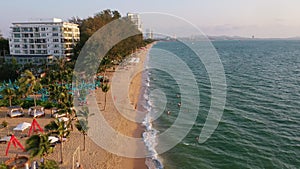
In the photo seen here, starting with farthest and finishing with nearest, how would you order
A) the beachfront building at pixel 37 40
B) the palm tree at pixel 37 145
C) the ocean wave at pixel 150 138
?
the beachfront building at pixel 37 40, the ocean wave at pixel 150 138, the palm tree at pixel 37 145

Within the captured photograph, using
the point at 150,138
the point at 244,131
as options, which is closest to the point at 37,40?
the point at 150,138

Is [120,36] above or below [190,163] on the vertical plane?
above

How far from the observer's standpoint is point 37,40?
63.4 meters

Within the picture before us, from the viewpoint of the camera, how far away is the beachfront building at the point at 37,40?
205 feet

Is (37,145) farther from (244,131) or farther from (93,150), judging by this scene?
(244,131)

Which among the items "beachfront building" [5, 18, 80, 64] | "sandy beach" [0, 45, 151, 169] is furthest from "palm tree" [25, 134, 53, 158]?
"beachfront building" [5, 18, 80, 64]

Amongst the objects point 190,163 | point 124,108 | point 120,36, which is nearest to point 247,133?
point 190,163

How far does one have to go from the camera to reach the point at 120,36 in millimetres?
62531

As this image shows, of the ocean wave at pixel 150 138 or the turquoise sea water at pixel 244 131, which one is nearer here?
the ocean wave at pixel 150 138

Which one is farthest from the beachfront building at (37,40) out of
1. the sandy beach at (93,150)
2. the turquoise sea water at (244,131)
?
the sandy beach at (93,150)

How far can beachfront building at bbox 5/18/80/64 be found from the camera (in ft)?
205

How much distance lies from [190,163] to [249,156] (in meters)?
5.69

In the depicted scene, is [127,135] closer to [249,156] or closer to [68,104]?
[68,104]

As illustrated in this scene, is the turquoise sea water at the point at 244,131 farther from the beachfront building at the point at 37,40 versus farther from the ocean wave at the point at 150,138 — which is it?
the beachfront building at the point at 37,40
